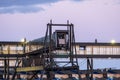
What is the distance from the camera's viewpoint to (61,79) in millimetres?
105875

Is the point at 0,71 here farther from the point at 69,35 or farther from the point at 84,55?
the point at 69,35

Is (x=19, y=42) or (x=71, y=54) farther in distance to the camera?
(x=19, y=42)

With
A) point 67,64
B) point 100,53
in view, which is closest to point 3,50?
point 100,53

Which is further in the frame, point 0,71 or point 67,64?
point 0,71

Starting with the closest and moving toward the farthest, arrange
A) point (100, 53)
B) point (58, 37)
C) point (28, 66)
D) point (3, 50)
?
point (58, 37) → point (28, 66) → point (3, 50) → point (100, 53)

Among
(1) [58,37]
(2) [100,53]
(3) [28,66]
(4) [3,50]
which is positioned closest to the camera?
Result: (1) [58,37]

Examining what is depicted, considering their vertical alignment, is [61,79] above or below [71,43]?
below

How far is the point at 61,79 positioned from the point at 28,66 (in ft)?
125

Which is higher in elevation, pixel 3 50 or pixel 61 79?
pixel 3 50

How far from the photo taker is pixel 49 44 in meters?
57.8

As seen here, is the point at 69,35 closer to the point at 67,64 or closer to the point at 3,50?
the point at 67,64

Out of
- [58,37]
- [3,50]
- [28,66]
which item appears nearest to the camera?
[58,37]

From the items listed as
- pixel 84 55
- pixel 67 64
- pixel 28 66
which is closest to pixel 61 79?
pixel 84 55

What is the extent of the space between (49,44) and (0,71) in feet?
151
